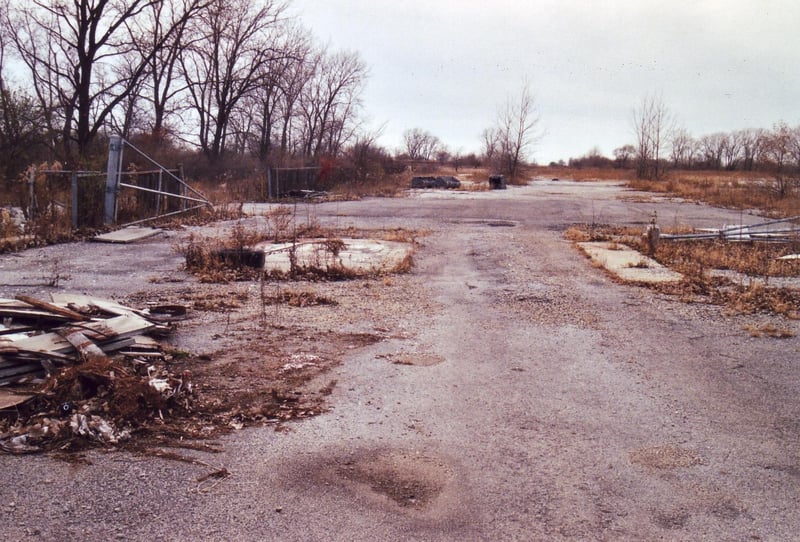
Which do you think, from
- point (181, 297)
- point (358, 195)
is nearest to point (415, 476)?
point (181, 297)

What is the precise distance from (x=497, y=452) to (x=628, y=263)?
28.7 ft

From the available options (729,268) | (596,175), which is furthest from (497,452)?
(596,175)

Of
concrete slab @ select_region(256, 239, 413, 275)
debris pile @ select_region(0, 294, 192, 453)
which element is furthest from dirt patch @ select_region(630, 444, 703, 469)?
concrete slab @ select_region(256, 239, 413, 275)

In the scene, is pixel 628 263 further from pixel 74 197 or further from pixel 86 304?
pixel 74 197

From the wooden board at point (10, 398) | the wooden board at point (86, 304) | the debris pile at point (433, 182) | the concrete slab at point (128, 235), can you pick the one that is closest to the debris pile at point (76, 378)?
the wooden board at point (10, 398)

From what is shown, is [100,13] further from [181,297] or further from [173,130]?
[181,297]

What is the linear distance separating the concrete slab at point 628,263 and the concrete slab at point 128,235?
32.2ft

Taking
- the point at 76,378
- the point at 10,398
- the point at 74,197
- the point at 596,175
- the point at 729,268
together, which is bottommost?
the point at 10,398

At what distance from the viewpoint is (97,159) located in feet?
57.2

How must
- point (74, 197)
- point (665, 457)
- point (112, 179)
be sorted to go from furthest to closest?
1. point (112, 179)
2. point (74, 197)
3. point (665, 457)

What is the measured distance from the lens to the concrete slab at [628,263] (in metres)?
10.8

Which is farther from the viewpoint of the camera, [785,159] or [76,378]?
[785,159]

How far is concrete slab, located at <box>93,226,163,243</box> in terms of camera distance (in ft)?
46.2

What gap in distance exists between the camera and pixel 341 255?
1266 centimetres
